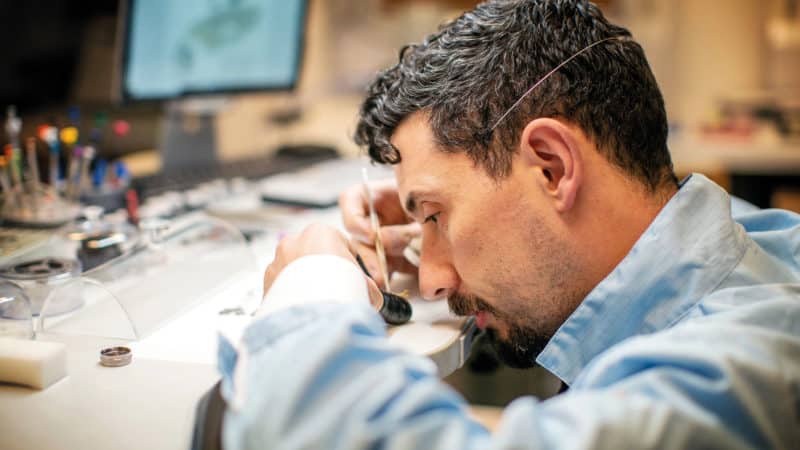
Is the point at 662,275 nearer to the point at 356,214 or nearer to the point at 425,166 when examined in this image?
the point at 425,166

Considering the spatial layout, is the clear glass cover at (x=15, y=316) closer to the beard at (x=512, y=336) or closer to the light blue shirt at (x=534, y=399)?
the light blue shirt at (x=534, y=399)

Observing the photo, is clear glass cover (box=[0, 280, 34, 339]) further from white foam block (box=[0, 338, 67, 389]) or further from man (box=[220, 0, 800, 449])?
man (box=[220, 0, 800, 449])

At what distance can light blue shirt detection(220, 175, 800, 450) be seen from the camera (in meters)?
0.53

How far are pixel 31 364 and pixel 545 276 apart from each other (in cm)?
54

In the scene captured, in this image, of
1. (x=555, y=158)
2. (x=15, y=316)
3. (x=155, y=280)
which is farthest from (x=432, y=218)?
(x=15, y=316)

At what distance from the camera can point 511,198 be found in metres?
0.79

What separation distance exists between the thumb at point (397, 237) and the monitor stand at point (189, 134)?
2.96 ft

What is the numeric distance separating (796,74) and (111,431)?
326cm

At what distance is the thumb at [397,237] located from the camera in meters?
1.05

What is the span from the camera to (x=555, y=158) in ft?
2.56

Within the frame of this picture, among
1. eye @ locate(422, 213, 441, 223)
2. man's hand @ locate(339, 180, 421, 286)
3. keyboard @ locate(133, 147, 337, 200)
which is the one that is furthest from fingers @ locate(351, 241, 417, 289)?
keyboard @ locate(133, 147, 337, 200)

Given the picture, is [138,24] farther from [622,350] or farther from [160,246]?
[622,350]

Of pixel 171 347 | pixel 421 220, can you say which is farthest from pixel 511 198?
pixel 171 347

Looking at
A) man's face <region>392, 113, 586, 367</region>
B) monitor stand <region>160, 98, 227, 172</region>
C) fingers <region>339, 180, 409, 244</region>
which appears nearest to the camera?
man's face <region>392, 113, 586, 367</region>
